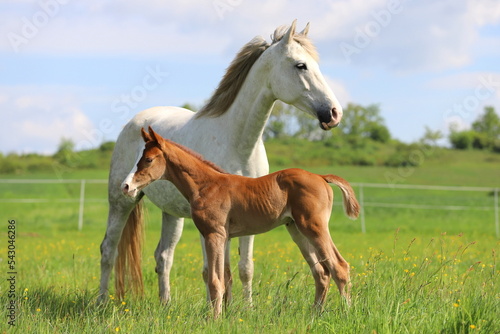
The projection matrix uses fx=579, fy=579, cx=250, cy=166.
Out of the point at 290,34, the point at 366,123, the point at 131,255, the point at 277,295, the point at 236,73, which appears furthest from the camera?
the point at 366,123

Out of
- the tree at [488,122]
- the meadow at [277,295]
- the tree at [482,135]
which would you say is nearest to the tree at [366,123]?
the tree at [482,135]

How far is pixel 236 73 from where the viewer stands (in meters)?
5.25

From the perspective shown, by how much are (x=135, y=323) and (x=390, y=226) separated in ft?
49.2

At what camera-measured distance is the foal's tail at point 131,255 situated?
21.0 ft

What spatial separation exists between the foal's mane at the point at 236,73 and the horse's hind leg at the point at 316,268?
4.85ft

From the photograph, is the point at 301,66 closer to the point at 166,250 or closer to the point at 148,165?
the point at 148,165

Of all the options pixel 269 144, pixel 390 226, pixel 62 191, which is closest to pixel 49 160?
pixel 62 191

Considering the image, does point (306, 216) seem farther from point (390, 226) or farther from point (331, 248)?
point (390, 226)

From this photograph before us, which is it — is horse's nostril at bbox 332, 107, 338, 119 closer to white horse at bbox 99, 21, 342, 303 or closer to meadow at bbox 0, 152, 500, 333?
white horse at bbox 99, 21, 342, 303

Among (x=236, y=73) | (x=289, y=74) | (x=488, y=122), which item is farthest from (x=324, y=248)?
(x=488, y=122)

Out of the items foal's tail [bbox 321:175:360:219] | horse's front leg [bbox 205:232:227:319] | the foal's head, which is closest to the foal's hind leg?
foal's tail [bbox 321:175:360:219]

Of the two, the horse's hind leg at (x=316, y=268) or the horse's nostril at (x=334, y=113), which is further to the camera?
the horse's nostril at (x=334, y=113)

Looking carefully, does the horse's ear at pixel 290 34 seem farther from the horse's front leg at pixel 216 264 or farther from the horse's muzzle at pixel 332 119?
the horse's front leg at pixel 216 264

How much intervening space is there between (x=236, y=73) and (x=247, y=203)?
1485 mm
